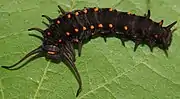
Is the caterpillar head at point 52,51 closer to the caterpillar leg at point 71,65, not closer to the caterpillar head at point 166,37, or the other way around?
the caterpillar leg at point 71,65

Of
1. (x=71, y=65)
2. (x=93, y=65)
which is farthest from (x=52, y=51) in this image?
(x=93, y=65)

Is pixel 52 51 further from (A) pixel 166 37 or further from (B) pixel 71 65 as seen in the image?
(A) pixel 166 37

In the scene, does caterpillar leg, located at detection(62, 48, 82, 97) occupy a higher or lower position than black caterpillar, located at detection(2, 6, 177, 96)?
lower

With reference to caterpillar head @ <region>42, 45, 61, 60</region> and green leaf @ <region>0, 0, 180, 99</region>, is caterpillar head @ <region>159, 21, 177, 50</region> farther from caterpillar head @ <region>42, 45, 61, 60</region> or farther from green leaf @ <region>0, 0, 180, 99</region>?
caterpillar head @ <region>42, 45, 61, 60</region>

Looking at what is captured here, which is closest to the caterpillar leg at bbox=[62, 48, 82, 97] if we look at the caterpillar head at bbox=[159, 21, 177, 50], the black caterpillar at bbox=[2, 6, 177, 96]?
the black caterpillar at bbox=[2, 6, 177, 96]

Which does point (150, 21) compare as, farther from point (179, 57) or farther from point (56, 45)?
point (56, 45)

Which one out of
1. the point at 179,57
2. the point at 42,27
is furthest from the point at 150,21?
the point at 42,27
